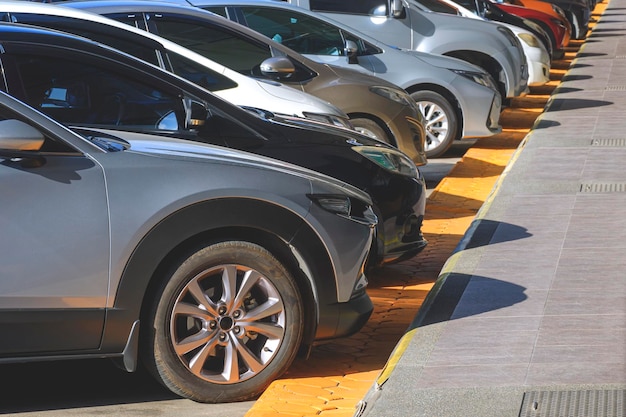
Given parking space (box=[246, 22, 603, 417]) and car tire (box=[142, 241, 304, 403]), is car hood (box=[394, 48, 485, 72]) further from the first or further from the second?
car tire (box=[142, 241, 304, 403])

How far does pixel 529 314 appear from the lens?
628cm

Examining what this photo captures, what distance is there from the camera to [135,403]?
217 inches

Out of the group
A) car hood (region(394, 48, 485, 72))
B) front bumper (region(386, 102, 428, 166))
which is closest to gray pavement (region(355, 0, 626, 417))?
front bumper (region(386, 102, 428, 166))

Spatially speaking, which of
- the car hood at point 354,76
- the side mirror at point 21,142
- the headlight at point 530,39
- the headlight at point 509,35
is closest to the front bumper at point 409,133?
the car hood at point 354,76

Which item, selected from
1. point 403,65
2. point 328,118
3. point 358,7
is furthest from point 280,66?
point 358,7

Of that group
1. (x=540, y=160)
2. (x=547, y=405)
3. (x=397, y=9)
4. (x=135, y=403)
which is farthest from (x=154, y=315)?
(x=397, y=9)

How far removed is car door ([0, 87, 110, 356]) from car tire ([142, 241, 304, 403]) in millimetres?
317

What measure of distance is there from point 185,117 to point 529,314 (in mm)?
2172

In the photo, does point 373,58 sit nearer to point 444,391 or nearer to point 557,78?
point 444,391

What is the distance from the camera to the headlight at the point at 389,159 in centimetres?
749

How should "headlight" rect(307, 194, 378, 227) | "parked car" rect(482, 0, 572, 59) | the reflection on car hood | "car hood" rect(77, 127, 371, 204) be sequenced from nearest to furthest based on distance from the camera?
"car hood" rect(77, 127, 371, 204) → "headlight" rect(307, 194, 378, 227) → the reflection on car hood → "parked car" rect(482, 0, 572, 59)

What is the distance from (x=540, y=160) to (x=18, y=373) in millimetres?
7215

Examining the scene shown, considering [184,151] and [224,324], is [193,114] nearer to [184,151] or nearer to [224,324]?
[184,151]

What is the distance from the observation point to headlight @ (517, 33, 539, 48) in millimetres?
18234
